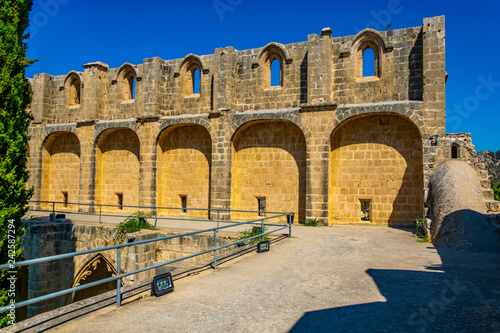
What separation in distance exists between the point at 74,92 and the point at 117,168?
5.92m

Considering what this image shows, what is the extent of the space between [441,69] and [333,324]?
40.6ft

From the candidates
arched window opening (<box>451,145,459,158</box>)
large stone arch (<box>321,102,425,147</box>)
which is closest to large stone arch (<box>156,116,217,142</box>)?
large stone arch (<box>321,102,425,147</box>)

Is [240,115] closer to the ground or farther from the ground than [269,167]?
farther from the ground

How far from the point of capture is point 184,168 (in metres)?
18.6

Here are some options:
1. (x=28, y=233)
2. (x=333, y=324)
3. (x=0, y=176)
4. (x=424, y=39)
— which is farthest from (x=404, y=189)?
(x=28, y=233)

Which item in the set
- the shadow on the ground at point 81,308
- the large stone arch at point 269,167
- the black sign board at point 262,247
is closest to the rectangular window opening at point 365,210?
the large stone arch at point 269,167

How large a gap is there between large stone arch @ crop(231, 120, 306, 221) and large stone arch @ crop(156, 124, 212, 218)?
158 centimetres

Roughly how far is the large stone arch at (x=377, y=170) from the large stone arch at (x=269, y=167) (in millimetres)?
1473

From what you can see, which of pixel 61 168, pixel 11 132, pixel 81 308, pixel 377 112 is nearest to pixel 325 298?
pixel 81 308

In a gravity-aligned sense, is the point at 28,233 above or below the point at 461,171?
below

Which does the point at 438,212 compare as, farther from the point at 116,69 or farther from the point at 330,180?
the point at 116,69

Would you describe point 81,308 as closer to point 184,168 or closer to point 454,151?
point 454,151

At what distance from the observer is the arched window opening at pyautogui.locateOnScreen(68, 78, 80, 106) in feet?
71.7

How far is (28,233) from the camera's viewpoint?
14109mm
